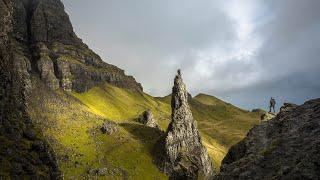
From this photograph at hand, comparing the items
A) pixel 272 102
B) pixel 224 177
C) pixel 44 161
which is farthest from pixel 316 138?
pixel 44 161

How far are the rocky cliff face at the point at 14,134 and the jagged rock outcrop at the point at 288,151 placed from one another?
66854 millimetres

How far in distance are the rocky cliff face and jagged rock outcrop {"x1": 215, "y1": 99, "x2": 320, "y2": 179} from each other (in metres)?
66.9

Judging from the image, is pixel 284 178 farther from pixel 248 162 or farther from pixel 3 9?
pixel 3 9

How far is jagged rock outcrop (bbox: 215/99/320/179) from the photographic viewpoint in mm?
18880

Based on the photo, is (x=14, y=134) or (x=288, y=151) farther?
(x=14, y=134)

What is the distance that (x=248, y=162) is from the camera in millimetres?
22719

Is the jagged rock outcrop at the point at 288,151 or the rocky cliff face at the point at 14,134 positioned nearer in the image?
the jagged rock outcrop at the point at 288,151

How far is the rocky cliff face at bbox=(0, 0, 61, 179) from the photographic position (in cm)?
8675

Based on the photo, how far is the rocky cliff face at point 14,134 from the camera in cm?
8675

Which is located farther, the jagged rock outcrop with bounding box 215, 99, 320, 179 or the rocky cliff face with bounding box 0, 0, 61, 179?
the rocky cliff face with bounding box 0, 0, 61, 179

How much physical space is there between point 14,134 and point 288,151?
7937cm

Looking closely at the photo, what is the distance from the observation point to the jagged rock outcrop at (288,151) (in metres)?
18.9

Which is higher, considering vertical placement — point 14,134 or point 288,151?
point 288,151

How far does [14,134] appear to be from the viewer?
92188 mm
